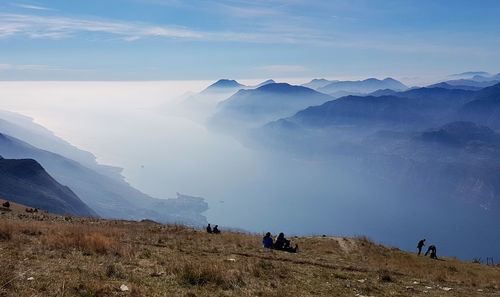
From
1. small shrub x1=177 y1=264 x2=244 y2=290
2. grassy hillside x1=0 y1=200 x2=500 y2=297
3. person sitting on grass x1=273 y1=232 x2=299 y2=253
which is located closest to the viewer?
grassy hillside x1=0 y1=200 x2=500 y2=297

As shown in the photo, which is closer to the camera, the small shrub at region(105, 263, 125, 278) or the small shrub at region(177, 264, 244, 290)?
the small shrub at region(105, 263, 125, 278)

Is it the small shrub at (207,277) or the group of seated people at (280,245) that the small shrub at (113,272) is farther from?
the group of seated people at (280,245)

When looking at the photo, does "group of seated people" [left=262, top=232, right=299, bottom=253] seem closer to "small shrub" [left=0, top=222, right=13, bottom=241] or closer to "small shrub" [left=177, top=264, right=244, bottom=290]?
"small shrub" [left=177, top=264, right=244, bottom=290]

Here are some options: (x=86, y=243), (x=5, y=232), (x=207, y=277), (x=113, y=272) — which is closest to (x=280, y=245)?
(x=86, y=243)

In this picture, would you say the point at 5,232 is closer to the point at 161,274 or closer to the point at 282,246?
the point at 161,274

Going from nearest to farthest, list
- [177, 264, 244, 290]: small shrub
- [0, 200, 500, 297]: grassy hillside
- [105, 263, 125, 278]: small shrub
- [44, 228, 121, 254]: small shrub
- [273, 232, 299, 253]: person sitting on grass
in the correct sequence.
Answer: [0, 200, 500, 297]: grassy hillside → [105, 263, 125, 278]: small shrub → [177, 264, 244, 290]: small shrub → [44, 228, 121, 254]: small shrub → [273, 232, 299, 253]: person sitting on grass

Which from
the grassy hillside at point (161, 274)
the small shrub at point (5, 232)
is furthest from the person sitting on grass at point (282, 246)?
the small shrub at point (5, 232)

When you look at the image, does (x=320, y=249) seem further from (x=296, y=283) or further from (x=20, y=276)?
(x=20, y=276)

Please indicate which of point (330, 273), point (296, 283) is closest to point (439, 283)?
point (330, 273)

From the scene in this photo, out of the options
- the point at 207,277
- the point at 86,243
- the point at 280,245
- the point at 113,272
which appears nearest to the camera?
the point at 113,272

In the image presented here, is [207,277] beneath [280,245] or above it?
above

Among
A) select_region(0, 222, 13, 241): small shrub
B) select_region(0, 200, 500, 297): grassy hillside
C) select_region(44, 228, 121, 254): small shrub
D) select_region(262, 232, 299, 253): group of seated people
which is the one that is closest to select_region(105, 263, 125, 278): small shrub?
select_region(0, 200, 500, 297): grassy hillside

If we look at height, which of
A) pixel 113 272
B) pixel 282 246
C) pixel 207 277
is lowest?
pixel 282 246
